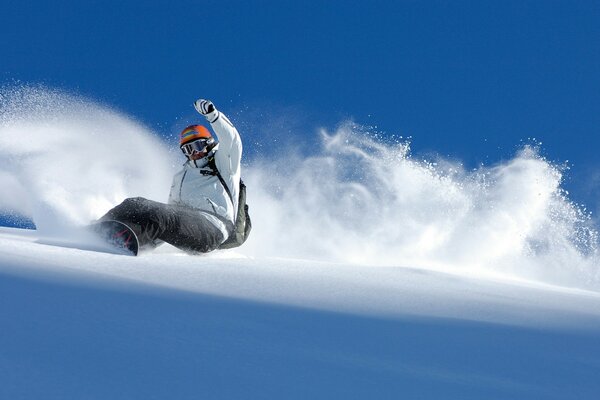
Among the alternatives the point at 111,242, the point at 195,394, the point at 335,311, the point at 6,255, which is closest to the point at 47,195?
the point at 111,242

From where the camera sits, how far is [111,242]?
5.42 meters

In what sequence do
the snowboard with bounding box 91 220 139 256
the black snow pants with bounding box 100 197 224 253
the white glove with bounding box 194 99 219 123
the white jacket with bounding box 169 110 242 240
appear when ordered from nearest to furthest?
1. the snowboard with bounding box 91 220 139 256
2. the black snow pants with bounding box 100 197 224 253
3. the white glove with bounding box 194 99 219 123
4. the white jacket with bounding box 169 110 242 240

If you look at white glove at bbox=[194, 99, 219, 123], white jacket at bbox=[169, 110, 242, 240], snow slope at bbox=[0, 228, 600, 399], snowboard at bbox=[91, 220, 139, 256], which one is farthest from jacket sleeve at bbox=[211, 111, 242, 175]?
snow slope at bbox=[0, 228, 600, 399]

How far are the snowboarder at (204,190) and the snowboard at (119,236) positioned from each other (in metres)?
0.28

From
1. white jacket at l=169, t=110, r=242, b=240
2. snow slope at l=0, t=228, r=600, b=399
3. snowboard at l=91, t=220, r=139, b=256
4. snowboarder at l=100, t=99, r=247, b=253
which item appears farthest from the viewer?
white jacket at l=169, t=110, r=242, b=240

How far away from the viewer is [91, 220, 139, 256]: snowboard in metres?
5.29

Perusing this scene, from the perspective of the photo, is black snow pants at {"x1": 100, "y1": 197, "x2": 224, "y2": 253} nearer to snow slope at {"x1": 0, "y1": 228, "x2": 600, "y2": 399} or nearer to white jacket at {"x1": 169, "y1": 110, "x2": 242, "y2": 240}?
white jacket at {"x1": 169, "y1": 110, "x2": 242, "y2": 240}

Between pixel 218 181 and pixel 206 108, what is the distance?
31.3 inches

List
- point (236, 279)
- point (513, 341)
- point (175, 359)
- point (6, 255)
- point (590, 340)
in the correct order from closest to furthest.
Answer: point (175, 359), point (513, 341), point (590, 340), point (6, 255), point (236, 279)

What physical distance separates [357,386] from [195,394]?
539 millimetres

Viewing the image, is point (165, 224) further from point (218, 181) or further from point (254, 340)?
point (254, 340)

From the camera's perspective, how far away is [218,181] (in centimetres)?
661

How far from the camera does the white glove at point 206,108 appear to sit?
6.29 m

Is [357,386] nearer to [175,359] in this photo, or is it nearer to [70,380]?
[175,359]
